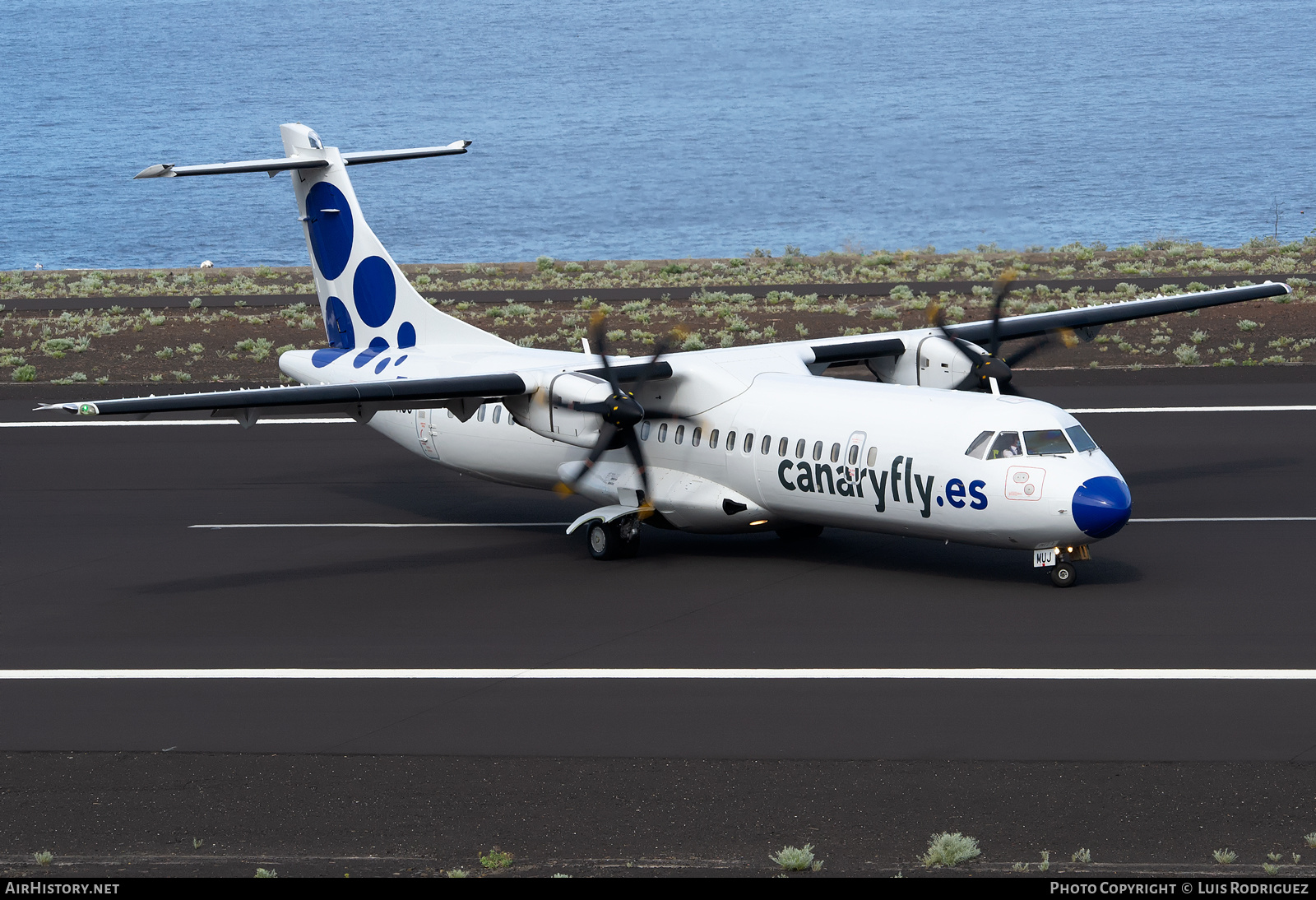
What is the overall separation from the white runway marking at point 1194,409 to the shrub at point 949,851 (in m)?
23.6

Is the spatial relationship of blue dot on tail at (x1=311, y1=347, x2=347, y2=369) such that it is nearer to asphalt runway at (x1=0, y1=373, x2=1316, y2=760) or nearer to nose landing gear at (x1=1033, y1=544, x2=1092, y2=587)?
asphalt runway at (x1=0, y1=373, x2=1316, y2=760)

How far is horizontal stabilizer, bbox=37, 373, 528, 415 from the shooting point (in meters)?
19.6

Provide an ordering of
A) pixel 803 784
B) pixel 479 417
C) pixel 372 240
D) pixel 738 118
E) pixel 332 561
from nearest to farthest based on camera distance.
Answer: pixel 803 784 < pixel 332 561 < pixel 479 417 < pixel 372 240 < pixel 738 118

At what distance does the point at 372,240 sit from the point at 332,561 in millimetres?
7277

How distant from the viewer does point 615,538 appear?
2283 cm

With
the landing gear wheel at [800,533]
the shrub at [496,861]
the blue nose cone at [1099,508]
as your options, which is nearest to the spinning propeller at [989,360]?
the landing gear wheel at [800,533]

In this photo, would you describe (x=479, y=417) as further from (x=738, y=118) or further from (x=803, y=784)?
(x=738, y=118)

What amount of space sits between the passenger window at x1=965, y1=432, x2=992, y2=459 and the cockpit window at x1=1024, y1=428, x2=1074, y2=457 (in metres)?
0.52

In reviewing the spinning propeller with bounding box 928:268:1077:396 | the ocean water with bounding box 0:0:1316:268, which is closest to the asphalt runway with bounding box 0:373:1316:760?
the spinning propeller with bounding box 928:268:1077:396

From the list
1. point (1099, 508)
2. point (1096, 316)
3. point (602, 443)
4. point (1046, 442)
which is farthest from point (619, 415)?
point (1096, 316)

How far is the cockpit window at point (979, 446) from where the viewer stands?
1966 cm

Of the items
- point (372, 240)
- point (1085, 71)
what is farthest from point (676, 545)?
point (1085, 71)

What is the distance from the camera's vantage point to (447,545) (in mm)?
24250

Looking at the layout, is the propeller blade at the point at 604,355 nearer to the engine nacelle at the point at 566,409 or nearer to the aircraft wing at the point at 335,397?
the engine nacelle at the point at 566,409
